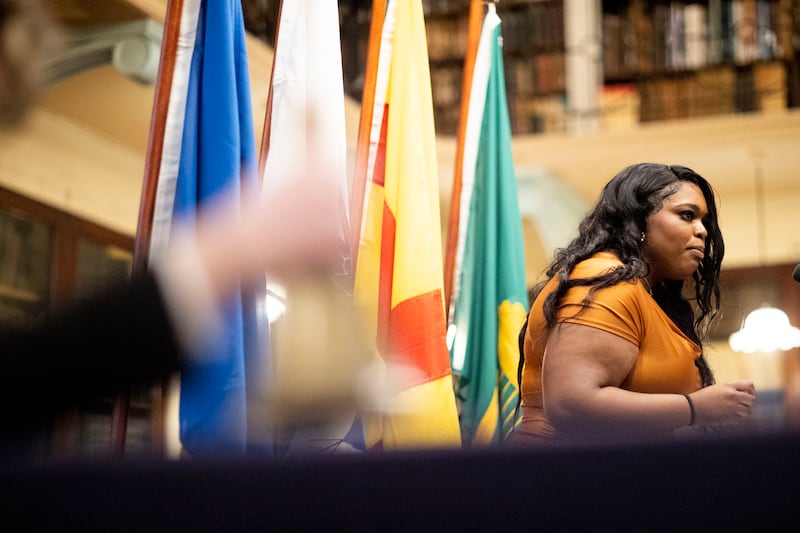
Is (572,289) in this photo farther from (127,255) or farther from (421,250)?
(127,255)

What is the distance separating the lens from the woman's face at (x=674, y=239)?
1943mm

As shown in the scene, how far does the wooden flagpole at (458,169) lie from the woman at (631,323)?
0.98 meters

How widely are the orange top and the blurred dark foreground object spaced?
1128 mm

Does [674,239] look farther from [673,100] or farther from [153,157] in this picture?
[673,100]

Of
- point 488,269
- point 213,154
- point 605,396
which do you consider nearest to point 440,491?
point 605,396

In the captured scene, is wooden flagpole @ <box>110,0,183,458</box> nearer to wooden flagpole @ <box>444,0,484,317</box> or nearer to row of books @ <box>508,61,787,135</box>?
wooden flagpole @ <box>444,0,484,317</box>

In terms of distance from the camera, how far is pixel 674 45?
6887 millimetres

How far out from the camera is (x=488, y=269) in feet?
9.70

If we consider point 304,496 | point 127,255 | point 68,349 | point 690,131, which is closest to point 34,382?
point 68,349

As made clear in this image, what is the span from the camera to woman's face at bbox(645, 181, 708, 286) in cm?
194

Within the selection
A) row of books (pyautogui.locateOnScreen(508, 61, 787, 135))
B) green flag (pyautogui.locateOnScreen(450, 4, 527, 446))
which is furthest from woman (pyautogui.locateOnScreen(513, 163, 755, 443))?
row of books (pyautogui.locateOnScreen(508, 61, 787, 135))

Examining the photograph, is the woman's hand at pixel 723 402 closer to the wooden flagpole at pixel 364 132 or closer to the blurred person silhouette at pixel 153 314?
the wooden flagpole at pixel 364 132

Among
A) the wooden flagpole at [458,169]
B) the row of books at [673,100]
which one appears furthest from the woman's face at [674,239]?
the row of books at [673,100]

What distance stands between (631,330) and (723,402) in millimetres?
171
